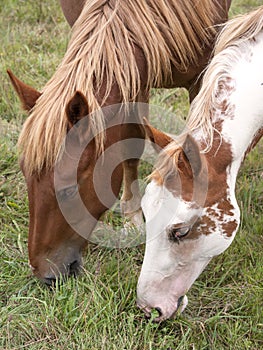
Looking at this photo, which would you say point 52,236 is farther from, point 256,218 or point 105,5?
point 256,218

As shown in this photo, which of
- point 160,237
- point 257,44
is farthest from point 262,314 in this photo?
point 257,44

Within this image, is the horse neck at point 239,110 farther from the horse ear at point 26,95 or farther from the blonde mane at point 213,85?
the horse ear at point 26,95

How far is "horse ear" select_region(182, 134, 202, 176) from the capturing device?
7.47 feet

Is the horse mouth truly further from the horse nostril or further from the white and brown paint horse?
the horse nostril

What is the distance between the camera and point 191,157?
2.33 metres

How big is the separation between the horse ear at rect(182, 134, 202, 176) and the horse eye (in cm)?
23

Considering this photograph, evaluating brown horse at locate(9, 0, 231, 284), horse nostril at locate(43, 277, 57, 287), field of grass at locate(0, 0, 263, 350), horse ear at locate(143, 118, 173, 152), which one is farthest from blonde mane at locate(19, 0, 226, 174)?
field of grass at locate(0, 0, 263, 350)

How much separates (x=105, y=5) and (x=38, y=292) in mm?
1455

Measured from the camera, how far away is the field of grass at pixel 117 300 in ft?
8.87

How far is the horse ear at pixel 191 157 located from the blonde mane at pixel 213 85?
0.04 metres

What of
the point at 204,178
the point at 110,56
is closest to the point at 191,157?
the point at 204,178

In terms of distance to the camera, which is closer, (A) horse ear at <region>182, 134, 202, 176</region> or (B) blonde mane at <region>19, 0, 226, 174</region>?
(A) horse ear at <region>182, 134, 202, 176</region>

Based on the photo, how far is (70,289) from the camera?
2879 mm

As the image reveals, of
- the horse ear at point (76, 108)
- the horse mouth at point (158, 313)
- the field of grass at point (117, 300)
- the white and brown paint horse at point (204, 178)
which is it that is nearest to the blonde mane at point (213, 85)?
the white and brown paint horse at point (204, 178)
